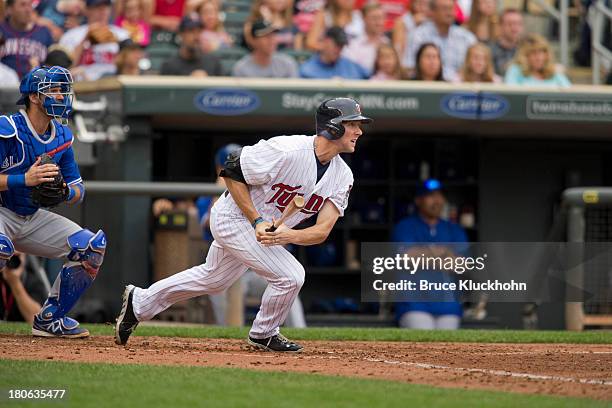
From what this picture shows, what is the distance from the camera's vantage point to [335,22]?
13.5 metres

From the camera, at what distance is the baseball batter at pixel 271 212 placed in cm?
705

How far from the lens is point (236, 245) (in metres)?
7.14

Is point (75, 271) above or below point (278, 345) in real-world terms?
above

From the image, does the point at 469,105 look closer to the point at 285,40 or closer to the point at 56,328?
the point at 285,40

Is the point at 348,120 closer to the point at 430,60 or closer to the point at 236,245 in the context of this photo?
the point at 236,245

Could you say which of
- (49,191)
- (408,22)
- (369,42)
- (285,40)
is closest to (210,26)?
(285,40)

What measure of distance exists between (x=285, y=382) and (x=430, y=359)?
170 cm

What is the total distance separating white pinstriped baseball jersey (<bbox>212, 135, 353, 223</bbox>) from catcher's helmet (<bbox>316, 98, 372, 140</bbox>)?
140 mm

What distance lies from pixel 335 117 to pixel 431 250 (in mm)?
2819

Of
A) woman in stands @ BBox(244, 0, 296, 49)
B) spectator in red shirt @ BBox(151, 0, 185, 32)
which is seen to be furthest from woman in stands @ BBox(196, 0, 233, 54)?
spectator in red shirt @ BBox(151, 0, 185, 32)

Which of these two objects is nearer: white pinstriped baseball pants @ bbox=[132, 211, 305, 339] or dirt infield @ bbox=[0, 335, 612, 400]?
dirt infield @ bbox=[0, 335, 612, 400]

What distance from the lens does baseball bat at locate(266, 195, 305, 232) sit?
6723 mm

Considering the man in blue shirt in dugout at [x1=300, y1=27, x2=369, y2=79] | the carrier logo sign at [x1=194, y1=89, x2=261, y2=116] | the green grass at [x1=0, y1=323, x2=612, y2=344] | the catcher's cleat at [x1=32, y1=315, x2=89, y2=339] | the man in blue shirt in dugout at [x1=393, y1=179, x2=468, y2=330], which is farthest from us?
the man in blue shirt in dugout at [x1=300, y1=27, x2=369, y2=79]

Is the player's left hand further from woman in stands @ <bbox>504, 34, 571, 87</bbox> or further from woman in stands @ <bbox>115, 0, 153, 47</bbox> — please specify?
woman in stands @ <bbox>115, 0, 153, 47</bbox>
